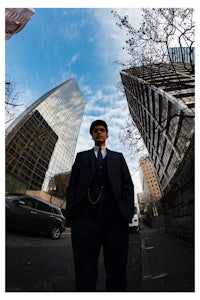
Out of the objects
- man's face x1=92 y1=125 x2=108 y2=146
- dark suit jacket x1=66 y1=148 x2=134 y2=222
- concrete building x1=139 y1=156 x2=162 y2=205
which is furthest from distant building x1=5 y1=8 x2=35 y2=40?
concrete building x1=139 y1=156 x2=162 y2=205

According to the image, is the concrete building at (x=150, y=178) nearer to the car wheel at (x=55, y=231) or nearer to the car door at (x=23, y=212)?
the car wheel at (x=55, y=231)

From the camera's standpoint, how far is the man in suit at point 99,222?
6.61ft

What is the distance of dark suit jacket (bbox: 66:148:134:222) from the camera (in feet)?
6.75

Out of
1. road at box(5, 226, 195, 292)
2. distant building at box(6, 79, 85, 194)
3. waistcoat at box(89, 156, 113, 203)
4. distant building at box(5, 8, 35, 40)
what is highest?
distant building at box(5, 8, 35, 40)

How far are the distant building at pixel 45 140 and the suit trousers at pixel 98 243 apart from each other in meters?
0.85

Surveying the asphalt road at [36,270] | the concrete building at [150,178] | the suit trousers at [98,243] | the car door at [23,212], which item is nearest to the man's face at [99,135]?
the suit trousers at [98,243]

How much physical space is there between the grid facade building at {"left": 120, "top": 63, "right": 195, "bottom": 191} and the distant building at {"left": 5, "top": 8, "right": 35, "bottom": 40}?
5.79 ft

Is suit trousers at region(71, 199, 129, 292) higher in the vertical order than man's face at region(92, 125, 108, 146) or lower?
lower

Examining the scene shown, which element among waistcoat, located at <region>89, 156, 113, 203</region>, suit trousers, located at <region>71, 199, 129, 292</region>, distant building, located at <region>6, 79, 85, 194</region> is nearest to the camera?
suit trousers, located at <region>71, 199, 129, 292</region>

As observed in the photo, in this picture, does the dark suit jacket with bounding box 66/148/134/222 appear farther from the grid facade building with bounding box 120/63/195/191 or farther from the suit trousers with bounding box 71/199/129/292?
the grid facade building with bounding box 120/63/195/191

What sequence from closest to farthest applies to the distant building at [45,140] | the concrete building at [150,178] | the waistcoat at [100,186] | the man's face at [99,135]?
the waistcoat at [100,186]
the man's face at [99,135]
the distant building at [45,140]
the concrete building at [150,178]

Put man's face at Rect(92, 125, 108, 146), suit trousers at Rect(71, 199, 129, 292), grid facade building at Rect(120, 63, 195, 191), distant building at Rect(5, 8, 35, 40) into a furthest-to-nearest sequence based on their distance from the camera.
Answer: grid facade building at Rect(120, 63, 195, 191) < distant building at Rect(5, 8, 35, 40) < man's face at Rect(92, 125, 108, 146) < suit trousers at Rect(71, 199, 129, 292)
